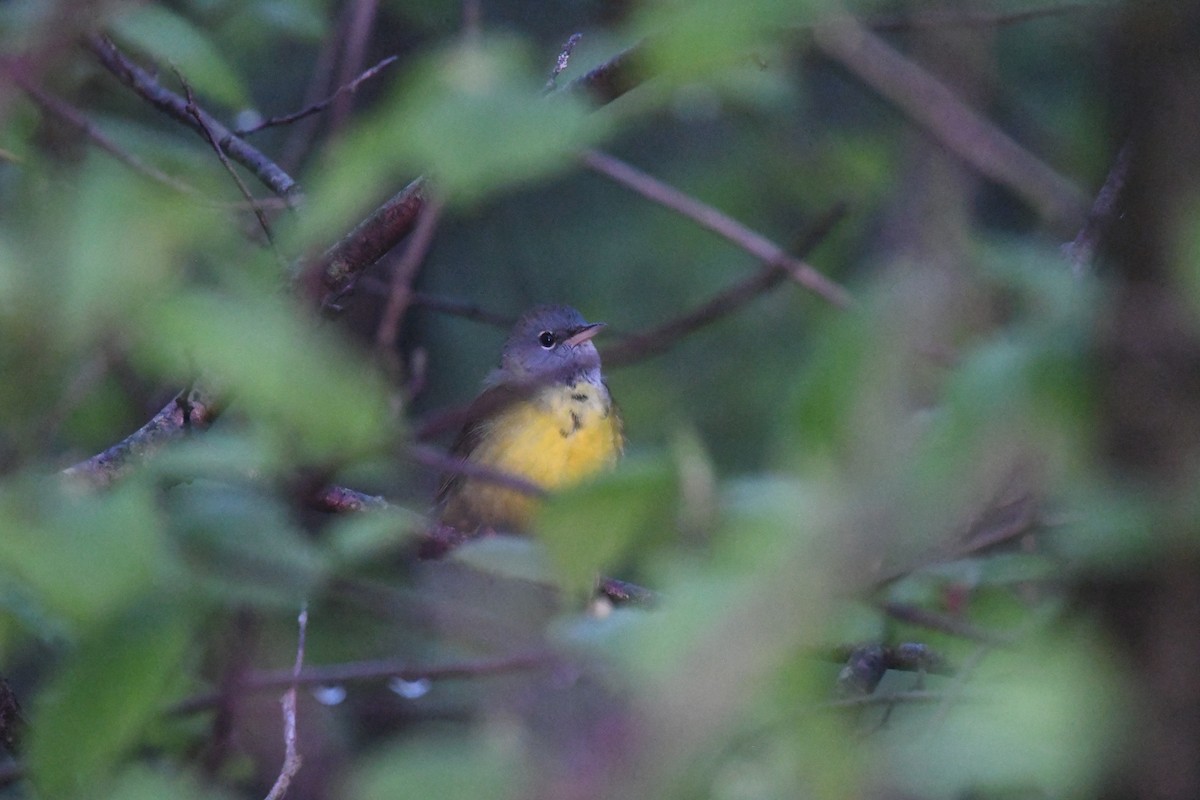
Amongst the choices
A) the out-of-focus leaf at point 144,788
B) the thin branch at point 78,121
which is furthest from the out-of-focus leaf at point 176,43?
the out-of-focus leaf at point 144,788

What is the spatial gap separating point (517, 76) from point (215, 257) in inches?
18.2

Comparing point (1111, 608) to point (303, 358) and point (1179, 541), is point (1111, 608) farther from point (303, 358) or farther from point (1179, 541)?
point (303, 358)

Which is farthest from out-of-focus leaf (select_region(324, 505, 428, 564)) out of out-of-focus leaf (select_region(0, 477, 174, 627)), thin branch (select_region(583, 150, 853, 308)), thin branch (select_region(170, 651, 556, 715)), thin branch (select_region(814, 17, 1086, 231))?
thin branch (select_region(583, 150, 853, 308))

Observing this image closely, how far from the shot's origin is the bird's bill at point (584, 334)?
6.14m

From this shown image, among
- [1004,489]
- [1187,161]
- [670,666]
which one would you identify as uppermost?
[1004,489]

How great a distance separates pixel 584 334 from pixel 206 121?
97.5 inches

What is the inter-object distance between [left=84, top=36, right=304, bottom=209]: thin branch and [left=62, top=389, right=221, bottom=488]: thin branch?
28.0 inches

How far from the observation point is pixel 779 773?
1734 mm

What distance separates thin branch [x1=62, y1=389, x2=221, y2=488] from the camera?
10.4ft

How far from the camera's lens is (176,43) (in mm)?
2709

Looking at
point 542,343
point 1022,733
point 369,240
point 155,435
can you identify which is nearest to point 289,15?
point 369,240

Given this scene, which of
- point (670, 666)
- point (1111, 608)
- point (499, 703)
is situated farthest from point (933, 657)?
point (670, 666)

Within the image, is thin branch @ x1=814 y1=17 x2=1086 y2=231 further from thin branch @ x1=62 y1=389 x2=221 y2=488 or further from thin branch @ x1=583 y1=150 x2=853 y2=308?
thin branch @ x1=62 y1=389 x2=221 y2=488

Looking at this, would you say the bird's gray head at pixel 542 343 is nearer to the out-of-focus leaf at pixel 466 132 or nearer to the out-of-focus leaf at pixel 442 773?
the out-of-focus leaf at pixel 466 132
